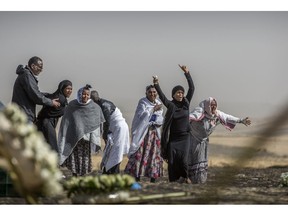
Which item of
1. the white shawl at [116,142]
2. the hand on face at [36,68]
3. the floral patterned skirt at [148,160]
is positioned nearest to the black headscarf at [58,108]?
the hand on face at [36,68]

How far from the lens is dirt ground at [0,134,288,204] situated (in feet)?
23.1

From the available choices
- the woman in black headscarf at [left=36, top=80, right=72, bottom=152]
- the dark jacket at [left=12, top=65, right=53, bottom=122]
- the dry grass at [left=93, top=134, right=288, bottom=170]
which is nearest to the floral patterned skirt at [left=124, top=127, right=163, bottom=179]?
the dry grass at [left=93, top=134, right=288, bottom=170]

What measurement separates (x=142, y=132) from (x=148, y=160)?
0.34 metres

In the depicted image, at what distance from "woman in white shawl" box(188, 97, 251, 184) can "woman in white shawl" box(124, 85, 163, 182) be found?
1.33 feet

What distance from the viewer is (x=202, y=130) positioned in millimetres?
8844

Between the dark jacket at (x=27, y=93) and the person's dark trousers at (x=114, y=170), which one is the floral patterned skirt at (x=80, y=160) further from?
the dark jacket at (x=27, y=93)

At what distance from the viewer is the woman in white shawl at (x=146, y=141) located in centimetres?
861

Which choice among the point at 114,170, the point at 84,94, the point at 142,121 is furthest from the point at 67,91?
the point at 114,170

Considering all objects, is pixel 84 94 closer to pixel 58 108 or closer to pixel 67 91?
pixel 67 91

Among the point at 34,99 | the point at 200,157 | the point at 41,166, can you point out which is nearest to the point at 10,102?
the point at 34,99

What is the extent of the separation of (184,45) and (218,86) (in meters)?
0.64

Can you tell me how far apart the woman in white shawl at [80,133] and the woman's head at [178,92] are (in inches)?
35.5

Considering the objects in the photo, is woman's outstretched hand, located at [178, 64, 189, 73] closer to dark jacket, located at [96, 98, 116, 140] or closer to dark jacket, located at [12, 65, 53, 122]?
dark jacket, located at [96, 98, 116, 140]

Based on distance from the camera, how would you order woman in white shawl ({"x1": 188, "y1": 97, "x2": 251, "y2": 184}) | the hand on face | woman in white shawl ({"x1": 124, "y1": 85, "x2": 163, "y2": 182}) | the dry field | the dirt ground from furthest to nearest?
woman in white shawl ({"x1": 188, "y1": 97, "x2": 251, "y2": 184}), woman in white shawl ({"x1": 124, "y1": 85, "x2": 163, "y2": 182}), the hand on face, the dry field, the dirt ground
